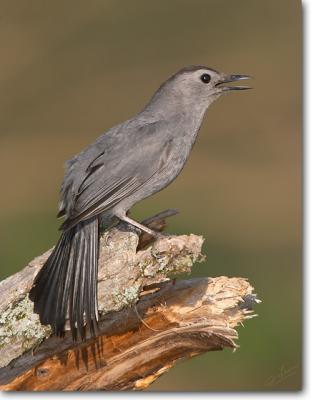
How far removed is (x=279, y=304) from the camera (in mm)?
4301

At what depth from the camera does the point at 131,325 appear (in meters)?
3.74

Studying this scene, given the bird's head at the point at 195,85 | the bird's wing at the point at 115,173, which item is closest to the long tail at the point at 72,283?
the bird's wing at the point at 115,173

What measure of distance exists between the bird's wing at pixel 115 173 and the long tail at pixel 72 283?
119 mm

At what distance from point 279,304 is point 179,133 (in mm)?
1068

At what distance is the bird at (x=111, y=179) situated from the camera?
12.1ft

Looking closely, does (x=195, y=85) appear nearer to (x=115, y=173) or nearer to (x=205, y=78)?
(x=205, y=78)

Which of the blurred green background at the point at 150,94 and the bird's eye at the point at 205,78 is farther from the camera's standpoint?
the blurred green background at the point at 150,94

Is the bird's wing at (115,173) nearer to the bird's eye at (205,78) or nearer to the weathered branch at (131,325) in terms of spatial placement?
the weathered branch at (131,325)

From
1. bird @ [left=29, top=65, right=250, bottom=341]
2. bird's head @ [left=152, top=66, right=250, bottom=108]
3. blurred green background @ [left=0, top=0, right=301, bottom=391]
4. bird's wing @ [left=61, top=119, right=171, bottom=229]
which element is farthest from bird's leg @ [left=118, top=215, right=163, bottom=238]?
bird's head @ [left=152, top=66, right=250, bottom=108]

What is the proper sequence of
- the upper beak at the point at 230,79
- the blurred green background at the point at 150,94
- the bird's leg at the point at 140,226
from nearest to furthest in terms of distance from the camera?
the bird's leg at the point at 140,226, the upper beak at the point at 230,79, the blurred green background at the point at 150,94

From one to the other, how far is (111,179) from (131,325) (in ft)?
2.35

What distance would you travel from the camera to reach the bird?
3.69 metres
